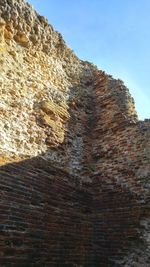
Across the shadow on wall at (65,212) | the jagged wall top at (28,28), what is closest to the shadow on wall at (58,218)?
the shadow on wall at (65,212)

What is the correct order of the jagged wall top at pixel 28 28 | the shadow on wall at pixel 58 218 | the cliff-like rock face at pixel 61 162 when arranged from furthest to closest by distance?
1. the jagged wall top at pixel 28 28
2. the cliff-like rock face at pixel 61 162
3. the shadow on wall at pixel 58 218

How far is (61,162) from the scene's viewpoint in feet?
20.9

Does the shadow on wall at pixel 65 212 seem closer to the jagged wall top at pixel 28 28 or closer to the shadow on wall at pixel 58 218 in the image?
the shadow on wall at pixel 58 218

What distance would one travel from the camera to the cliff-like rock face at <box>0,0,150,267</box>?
5086 millimetres

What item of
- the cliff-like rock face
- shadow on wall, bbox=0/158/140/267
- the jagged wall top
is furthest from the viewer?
the jagged wall top

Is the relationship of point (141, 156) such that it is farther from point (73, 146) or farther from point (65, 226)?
point (65, 226)

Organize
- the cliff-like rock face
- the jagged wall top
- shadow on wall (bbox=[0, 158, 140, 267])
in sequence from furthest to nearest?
1. the jagged wall top
2. the cliff-like rock face
3. shadow on wall (bbox=[0, 158, 140, 267])

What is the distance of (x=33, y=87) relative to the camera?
6.70 meters

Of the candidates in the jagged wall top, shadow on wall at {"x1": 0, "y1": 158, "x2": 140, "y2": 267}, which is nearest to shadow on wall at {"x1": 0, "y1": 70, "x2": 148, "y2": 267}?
shadow on wall at {"x1": 0, "y1": 158, "x2": 140, "y2": 267}

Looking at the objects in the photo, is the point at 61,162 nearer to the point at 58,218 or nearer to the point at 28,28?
the point at 58,218

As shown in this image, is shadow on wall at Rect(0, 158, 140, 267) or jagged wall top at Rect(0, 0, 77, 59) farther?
jagged wall top at Rect(0, 0, 77, 59)

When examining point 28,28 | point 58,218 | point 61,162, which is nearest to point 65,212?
point 58,218

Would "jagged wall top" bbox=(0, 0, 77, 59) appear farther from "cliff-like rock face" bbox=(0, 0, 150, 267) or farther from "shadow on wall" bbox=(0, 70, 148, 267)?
"shadow on wall" bbox=(0, 70, 148, 267)

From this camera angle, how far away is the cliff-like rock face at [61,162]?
5.09 m
